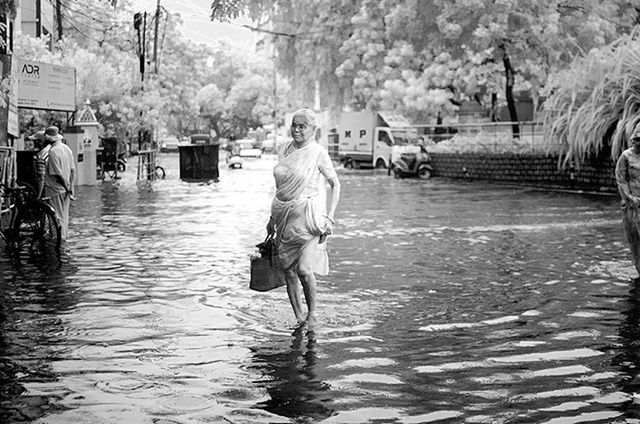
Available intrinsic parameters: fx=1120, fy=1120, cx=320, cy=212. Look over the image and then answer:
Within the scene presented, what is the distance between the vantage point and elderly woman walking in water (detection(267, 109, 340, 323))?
9.00 m

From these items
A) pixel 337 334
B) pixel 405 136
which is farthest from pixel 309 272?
pixel 405 136

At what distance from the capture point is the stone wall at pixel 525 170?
31.8 metres

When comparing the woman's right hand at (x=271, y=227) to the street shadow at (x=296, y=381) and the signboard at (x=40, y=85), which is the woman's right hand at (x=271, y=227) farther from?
the signboard at (x=40, y=85)

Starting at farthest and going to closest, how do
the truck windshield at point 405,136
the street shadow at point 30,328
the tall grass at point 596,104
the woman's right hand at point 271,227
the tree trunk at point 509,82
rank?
1. the truck windshield at point 405,136
2. the tree trunk at point 509,82
3. the tall grass at point 596,104
4. the woman's right hand at point 271,227
5. the street shadow at point 30,328

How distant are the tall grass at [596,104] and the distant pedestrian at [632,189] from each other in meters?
16.8

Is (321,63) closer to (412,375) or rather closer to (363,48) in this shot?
(363,48)

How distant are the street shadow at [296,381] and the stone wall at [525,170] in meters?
24.1

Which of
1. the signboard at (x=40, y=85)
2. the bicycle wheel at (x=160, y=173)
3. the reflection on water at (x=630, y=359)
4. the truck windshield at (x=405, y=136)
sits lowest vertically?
the reflection on water at (x=630, y=359)

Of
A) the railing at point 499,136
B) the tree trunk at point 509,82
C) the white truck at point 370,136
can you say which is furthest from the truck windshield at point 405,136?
the tree trunk at point 509,82

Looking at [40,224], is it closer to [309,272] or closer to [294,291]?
[294,291]

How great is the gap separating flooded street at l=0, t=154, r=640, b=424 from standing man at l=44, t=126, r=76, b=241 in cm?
70

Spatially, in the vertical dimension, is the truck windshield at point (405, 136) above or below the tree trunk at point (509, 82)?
below

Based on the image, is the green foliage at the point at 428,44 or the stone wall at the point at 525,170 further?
the green foliage at the point at 428,44

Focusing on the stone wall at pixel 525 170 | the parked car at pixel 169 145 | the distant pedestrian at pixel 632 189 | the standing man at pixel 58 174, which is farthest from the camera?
the parked car at pixel 169 145
